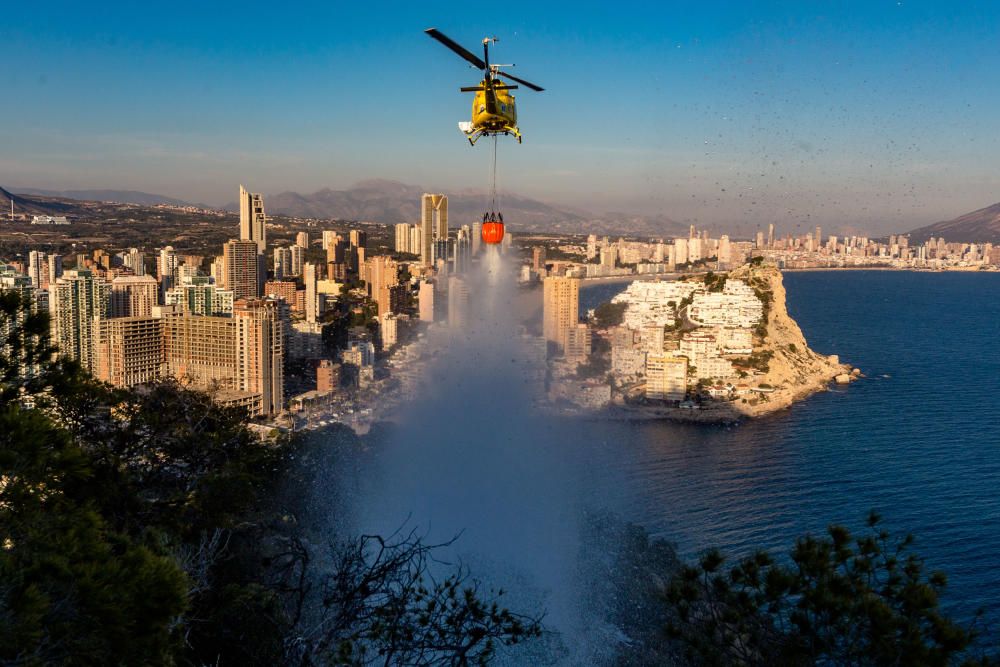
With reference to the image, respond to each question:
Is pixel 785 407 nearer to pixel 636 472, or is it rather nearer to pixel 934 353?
pixel 636 472

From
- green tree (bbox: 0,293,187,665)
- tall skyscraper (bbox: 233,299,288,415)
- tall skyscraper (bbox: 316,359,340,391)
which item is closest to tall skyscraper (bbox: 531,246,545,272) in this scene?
tall skyscraper (bbox: 316,359,340,391)

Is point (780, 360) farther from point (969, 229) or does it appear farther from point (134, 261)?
point (969, 229)

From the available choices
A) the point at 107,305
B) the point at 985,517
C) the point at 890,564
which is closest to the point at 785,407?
the point at 985,517

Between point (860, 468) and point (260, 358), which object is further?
point (260, 358)

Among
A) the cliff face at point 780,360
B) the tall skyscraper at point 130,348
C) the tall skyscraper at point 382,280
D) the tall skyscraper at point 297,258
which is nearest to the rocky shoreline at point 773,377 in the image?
the cliff face at point 780,360

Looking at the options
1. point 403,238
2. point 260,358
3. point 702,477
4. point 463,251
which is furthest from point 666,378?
point 403,238

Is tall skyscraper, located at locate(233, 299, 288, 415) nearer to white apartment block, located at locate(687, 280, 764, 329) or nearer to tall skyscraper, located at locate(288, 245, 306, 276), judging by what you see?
white apartment block, located at locate(687, 280, 764, 329)

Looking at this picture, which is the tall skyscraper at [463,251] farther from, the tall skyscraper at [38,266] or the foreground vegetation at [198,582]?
the foreground vegetation at [198,582]
